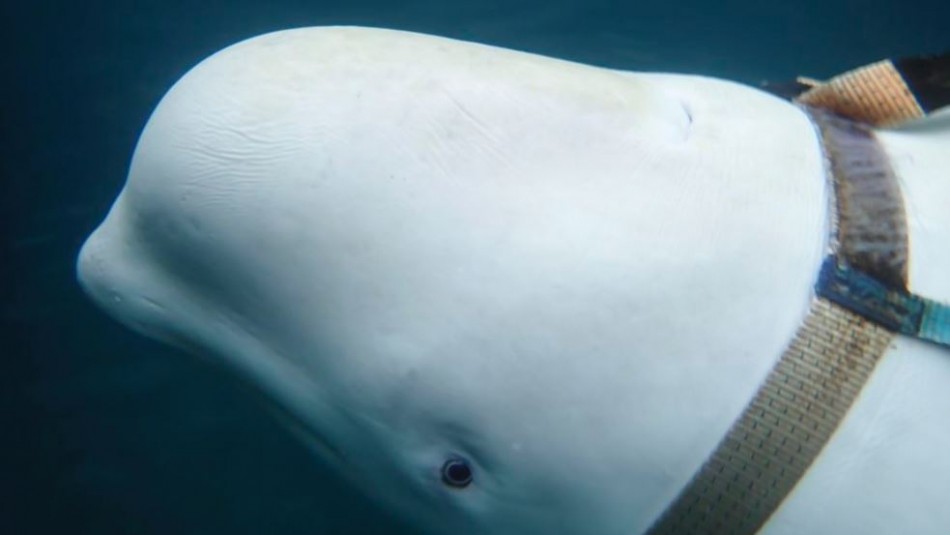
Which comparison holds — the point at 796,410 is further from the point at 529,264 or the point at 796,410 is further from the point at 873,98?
the point at 873,98

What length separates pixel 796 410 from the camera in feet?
5.54

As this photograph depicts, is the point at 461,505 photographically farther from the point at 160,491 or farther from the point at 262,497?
the point at 160,491

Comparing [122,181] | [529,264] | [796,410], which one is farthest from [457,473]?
[122,181]

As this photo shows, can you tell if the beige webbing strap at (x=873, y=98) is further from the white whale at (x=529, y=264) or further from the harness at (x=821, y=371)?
the harness at (x=821, y=371)

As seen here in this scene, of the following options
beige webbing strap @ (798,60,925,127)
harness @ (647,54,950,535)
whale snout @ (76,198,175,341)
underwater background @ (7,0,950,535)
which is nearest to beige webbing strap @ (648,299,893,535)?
harness @ (647,54,950,535)

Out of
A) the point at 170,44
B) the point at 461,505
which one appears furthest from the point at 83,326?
the point at 461,505

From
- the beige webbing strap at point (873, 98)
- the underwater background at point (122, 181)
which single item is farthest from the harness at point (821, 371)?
the underwater background at point (122, 181)

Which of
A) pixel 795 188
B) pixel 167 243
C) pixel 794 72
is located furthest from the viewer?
pixel 794 72

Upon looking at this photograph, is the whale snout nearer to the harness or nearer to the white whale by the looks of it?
the white whale

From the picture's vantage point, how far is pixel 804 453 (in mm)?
1705

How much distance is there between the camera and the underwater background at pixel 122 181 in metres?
5.74

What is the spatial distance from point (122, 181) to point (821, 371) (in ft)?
20.2

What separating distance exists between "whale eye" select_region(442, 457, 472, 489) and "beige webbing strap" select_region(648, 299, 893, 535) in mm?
528

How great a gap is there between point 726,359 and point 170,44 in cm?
674
